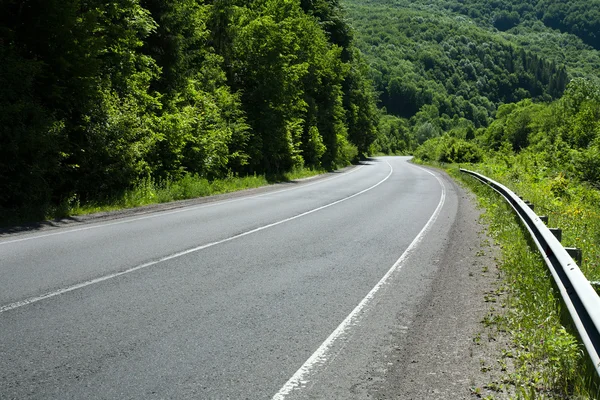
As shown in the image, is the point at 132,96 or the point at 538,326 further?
the point at 132,96

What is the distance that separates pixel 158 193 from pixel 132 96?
12.0 feet

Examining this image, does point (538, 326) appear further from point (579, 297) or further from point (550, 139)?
point (550, 139)

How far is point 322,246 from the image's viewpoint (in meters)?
10.8

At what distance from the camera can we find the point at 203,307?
6418 mm

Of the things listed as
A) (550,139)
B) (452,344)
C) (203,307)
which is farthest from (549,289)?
(550,139)

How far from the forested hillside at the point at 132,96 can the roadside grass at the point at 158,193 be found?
345 mm

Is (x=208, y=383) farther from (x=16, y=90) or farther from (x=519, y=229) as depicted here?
(x=16, y=90)

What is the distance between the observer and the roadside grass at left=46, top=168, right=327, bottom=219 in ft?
49.0

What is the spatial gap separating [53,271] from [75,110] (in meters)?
9.44

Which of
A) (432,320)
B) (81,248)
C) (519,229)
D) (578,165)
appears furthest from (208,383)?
(578,165)

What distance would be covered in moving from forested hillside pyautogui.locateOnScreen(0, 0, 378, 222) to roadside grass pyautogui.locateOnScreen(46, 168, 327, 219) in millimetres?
345

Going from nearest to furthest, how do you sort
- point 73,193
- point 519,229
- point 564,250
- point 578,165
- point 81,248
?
point 564,250
point 81,248
point 519,229
point 73,193
point 578,165

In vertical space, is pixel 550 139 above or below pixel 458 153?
above

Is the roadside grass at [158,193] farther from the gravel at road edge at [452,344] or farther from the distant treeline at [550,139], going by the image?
the distant treeline at [550,139]
